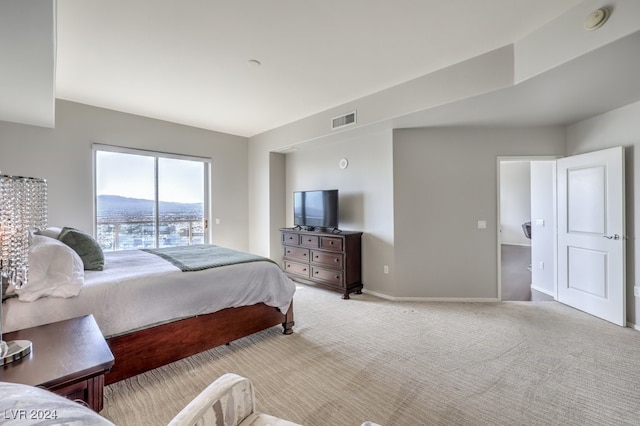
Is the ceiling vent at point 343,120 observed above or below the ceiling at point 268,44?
below

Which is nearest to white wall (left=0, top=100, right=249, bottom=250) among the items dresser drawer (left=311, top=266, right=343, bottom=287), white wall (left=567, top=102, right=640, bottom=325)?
dresser drawer (left=311, top=266, right=343, bottom=287)

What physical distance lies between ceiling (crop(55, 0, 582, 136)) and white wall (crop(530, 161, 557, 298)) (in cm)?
216

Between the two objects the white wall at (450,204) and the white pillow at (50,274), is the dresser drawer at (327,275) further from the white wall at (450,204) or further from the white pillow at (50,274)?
the white pillow at (50,274)

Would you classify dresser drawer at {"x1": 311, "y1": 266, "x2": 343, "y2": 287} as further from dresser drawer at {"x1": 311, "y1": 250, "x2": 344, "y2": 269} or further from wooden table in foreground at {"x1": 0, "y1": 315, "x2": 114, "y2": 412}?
wooden table in foreground at {"x1": 0, "y1": 315, "x2": 114, "y2": 412}

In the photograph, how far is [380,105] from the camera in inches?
145

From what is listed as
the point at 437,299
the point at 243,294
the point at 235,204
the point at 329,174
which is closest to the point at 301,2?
the point at 243,294

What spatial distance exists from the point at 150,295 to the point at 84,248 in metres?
0.80

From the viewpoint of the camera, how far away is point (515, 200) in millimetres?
9461

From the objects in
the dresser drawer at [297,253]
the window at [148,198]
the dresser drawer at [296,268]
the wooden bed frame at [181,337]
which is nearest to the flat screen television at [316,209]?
the dresser drawer at [297,253]

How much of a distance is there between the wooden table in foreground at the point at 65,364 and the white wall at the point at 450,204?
137 inches

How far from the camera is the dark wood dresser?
4.22 m

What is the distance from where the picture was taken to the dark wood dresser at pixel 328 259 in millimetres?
4223

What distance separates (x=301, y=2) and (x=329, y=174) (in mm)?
3007

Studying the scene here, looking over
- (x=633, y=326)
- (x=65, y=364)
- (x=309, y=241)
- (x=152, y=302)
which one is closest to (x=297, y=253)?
(x=309, y=241)
